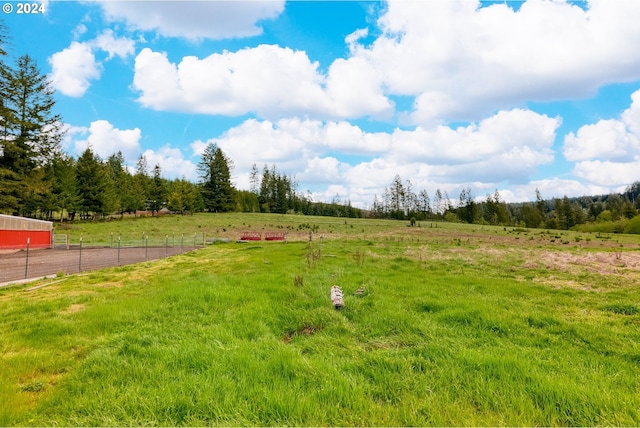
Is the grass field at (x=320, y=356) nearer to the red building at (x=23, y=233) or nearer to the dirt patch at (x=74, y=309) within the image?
the dirt patch at (x=74, y=309)

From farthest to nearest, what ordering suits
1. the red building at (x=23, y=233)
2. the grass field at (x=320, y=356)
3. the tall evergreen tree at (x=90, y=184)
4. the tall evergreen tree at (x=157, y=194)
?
the tall evergreen tree at (x=157, y=194) → the tall evergreen tree at (x=90, y=184) → the red building at (x=23, y=233) → the grass field at (x=320, y=356)

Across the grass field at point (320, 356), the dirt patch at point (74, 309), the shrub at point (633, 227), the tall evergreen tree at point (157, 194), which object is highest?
the tall evergreen tree at point (157, 194)

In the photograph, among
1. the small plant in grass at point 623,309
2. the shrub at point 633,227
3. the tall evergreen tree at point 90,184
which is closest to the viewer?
the small plant in grass at point 623,309

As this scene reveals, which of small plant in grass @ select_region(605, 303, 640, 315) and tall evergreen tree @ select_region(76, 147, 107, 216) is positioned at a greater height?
tall evergreen tree @ select_region(76, 147, 107, 216)

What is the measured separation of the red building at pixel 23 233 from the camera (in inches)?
995

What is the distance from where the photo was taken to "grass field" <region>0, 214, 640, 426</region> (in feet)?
12.2

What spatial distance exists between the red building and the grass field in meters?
21.3

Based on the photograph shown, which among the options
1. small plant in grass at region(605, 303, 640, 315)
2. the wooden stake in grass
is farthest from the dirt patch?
small plant in grass at region(605, 303, 640, 315)

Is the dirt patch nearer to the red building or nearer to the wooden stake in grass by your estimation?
the wooden stake in grass

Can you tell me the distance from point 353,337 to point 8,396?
16.3ft

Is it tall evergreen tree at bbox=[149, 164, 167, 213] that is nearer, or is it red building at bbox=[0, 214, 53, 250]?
red building at bbox=[0, 214, 53, 250]

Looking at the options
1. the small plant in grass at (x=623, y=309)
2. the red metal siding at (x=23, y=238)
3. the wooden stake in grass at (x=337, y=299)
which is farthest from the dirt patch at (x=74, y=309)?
the red metal siding at (x=23, y=238)

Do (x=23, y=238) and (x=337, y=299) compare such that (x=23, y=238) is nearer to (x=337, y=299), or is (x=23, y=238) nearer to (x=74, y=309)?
(x=74, y=309)

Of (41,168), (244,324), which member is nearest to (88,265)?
(244,324)
